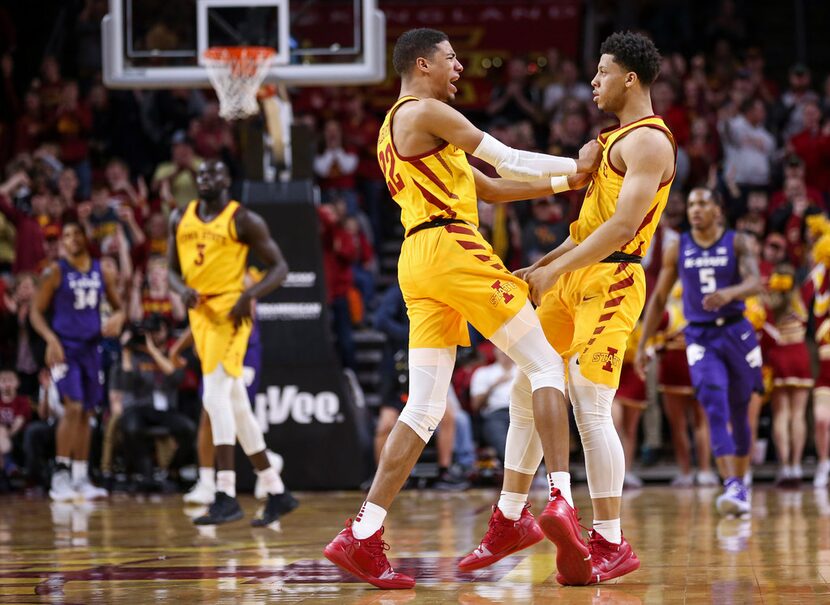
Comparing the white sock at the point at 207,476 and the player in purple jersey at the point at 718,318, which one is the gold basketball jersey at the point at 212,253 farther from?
the player in purple jersey at the point at 718,318

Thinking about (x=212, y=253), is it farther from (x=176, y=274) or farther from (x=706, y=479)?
(x=706, y=479)

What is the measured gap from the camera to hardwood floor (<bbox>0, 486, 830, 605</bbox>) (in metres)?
5.22

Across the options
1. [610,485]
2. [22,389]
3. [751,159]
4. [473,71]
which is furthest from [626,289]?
[473,71]

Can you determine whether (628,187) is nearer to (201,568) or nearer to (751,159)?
(201,568)

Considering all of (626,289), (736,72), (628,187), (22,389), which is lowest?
(22,389)

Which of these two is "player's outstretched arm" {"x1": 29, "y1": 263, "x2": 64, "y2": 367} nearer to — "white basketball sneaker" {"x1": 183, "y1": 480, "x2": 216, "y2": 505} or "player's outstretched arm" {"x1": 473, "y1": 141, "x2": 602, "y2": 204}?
"white basketball sneaker" {"x1": 183, "y1": 480, "x2": 216, "y2": 505}

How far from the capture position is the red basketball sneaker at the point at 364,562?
17.7 feet

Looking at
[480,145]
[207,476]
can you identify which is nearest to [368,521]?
[480,145]

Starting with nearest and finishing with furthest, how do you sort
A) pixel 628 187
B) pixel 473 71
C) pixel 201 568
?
1. pixel 628 187
2. pixel 201 568
3. pixel 473 71

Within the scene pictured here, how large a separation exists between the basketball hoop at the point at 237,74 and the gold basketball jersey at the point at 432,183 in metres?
5.56

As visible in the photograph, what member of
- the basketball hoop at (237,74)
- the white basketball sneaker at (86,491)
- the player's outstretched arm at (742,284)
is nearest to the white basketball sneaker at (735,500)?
the player's outstretched arm at (742,284)

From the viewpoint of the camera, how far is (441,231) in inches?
219

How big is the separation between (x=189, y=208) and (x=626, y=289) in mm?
4250

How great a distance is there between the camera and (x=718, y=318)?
8930mm
